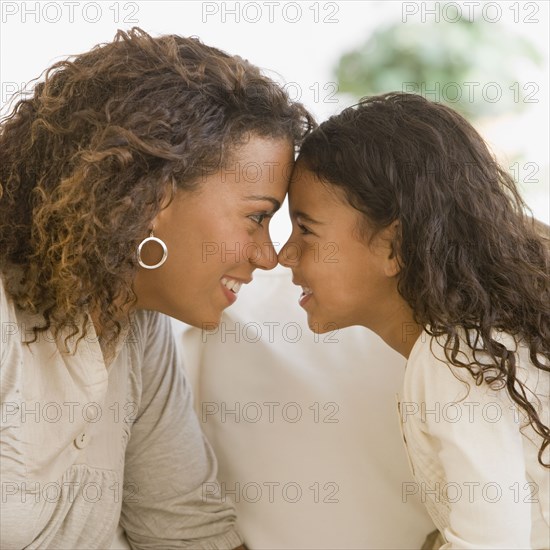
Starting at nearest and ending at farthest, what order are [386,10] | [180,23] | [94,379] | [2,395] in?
[2,395] → [94,379] → [180,23] → [386,10]

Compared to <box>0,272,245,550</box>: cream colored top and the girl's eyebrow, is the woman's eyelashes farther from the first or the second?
<box>0,272,245,550</box>: cream colored top

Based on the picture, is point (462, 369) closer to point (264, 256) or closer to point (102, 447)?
point (264, 256)

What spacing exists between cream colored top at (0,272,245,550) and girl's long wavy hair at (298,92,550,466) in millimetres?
501

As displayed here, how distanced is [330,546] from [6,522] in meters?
0.60

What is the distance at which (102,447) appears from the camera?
1484 mm

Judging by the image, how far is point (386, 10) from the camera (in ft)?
11.4

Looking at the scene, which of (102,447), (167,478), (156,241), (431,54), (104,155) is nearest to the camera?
(104,155)

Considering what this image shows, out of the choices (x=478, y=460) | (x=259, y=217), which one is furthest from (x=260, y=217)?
(x=478, y=460)

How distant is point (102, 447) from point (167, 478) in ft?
0.56

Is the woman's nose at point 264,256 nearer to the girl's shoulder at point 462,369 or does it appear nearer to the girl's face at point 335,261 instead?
the girl's face at point 335,261

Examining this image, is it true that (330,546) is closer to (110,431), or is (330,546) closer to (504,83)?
(110,431)

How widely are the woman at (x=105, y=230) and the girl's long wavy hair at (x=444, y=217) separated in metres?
0.13

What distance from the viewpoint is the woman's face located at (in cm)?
137

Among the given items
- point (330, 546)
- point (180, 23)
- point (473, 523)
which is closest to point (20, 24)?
point (180, 23)
